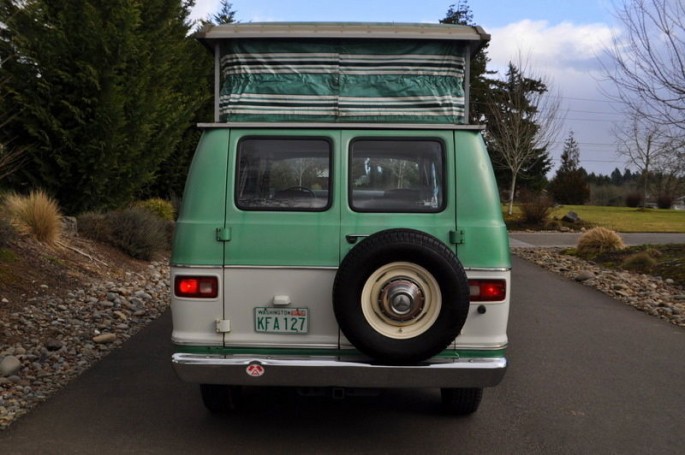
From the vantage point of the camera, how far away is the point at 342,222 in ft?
15.8

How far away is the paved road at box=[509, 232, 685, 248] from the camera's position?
74.6ft

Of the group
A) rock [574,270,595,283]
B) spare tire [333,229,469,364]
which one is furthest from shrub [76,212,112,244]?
spare tire [333,229,469,364]

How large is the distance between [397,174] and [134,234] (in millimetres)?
9873

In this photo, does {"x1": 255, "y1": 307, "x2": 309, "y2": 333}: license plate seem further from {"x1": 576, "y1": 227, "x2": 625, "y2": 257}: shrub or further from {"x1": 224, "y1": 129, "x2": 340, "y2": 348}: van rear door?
{"x1": 576, "y1": 227, "x2": 625, "y2": 257}: shrub

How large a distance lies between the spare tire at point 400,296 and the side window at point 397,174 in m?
0.40

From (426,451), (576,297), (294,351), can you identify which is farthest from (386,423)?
(576,297)

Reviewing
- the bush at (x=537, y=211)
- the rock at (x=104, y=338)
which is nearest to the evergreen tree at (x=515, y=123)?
the bush at (x=537, y=211)

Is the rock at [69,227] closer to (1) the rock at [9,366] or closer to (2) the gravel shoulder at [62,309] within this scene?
(2) the gravel shoulder at [62,309]

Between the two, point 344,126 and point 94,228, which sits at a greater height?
point 344,126

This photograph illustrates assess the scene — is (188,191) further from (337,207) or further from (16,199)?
(16,199)

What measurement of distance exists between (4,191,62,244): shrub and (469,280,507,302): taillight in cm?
885

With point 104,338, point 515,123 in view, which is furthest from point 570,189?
point 104,338

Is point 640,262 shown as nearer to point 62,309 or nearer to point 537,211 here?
point 62,309

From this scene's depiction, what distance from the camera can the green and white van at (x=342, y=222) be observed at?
Answer: 15.0 ft
